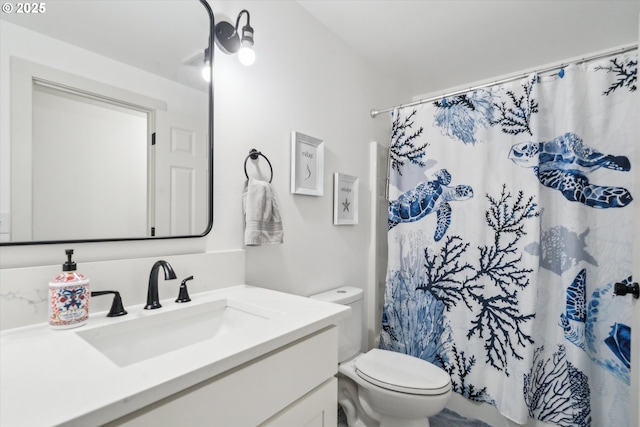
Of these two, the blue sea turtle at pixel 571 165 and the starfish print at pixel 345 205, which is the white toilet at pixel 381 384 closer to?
the starfish print at pixel 345 205

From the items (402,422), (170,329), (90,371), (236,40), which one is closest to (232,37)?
(236,40)

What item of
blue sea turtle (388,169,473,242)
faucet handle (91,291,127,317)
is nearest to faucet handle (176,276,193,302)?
faucet handle (91,291,127,317)

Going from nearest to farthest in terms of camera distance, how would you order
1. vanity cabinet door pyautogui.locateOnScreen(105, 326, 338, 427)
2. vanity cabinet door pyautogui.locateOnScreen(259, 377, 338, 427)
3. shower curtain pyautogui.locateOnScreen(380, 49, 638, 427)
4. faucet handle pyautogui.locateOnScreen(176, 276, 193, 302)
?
1. vanity cabinet door pyautogui.locateOnScreen(105, 326, 338, 427)
2. vanity cabinet door pyautogui.locateOnScreen(259, 377, 338, 427)
3. faucet handle pyautogui.locateOnScreen(176, 276, 193, 302)
4. shower curtain pyautogui.locateOnScreen(380, 49, 638, 427)

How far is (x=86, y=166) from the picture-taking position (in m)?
0.88

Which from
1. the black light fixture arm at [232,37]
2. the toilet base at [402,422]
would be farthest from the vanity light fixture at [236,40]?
the toilet base at [402,422]

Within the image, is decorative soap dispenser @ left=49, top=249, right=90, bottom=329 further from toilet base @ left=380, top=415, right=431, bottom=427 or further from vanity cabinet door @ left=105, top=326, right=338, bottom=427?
toilet base @ left=380, top=415, right=431, bottom=427

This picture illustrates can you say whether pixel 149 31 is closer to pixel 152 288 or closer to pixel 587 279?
pixel 152 288

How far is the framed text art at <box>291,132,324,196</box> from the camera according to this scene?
1537 mm

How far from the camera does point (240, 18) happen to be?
1311mm

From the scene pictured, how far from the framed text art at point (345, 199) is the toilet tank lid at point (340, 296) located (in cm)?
40

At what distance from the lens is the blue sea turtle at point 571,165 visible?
1417 millimetres

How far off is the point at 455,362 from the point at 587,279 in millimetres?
796

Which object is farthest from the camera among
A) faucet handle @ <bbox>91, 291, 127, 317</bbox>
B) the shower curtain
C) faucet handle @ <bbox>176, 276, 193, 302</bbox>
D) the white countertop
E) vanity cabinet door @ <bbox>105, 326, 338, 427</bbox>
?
the shower curtain

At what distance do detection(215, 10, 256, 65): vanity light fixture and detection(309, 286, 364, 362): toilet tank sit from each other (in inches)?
46.1
